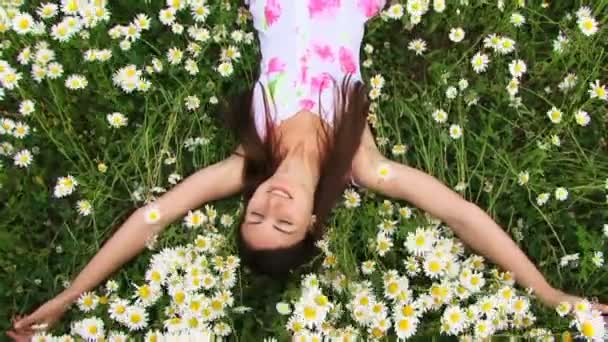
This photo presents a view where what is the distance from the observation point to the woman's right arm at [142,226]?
6.85ft

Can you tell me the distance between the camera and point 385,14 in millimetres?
2326

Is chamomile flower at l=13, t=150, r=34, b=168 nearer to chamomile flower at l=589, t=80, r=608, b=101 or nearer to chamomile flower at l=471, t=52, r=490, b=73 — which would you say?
chamomile flower at l=471, t=52, r=490, b=73

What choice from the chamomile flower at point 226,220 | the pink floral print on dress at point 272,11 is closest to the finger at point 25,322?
the chamomile flower at point 226,220

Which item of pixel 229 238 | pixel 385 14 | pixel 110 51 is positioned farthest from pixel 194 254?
pixel 385 14

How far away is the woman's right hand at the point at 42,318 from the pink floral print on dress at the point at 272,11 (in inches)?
41.2

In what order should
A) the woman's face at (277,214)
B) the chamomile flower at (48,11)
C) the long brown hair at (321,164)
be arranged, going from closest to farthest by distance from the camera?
the woman's face at (277,214), the long brown hair at (321,164), the chamomile flower at (48,11)

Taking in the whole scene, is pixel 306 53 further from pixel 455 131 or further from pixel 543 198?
pixel 543 198

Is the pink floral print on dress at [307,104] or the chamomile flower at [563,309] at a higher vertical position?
the pink floral print on dress at [307,104]

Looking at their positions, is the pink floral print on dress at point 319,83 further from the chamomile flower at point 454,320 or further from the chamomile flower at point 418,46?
the chamomile flower at point 454,320

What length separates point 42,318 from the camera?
2.12 meters

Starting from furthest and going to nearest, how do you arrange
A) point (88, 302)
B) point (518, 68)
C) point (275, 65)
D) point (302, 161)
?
point (518, 68) < point (275, 65) < point (88, 302) < point (302, 161)

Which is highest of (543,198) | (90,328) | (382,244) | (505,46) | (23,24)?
(505,46)

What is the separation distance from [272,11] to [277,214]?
0.70 m

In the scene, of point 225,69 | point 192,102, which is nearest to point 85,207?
point 192,102
